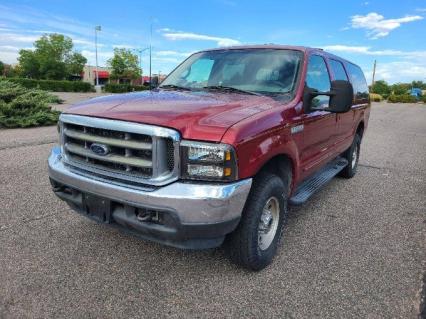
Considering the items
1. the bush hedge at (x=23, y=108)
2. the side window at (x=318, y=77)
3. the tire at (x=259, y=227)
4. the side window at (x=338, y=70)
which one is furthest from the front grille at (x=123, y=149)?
the bush hedge at (x=23, y=108)

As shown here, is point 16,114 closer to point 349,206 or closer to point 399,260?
point 349,206

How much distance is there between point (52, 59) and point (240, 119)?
233ft

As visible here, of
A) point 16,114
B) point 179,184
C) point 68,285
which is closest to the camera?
point 179,184

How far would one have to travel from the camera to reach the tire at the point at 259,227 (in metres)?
2.93

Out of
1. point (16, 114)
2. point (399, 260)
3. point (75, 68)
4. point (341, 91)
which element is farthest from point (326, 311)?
point (75, 68)

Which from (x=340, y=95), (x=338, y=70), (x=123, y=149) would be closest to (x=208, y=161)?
(x=123, y=149)

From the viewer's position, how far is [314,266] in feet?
11.1

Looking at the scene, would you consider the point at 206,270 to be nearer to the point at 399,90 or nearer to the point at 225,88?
the point at 225,88

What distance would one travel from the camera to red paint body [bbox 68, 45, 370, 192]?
2635 mm

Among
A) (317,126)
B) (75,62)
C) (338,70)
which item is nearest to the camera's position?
(317,126)

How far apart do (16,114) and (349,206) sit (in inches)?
369

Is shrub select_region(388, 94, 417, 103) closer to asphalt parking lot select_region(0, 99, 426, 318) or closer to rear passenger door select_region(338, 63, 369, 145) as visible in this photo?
rear passenger door select_region(338, 63, 369, 145)

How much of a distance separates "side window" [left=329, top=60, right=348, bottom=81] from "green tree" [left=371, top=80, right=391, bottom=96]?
72205 mm

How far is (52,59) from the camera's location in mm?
65812
